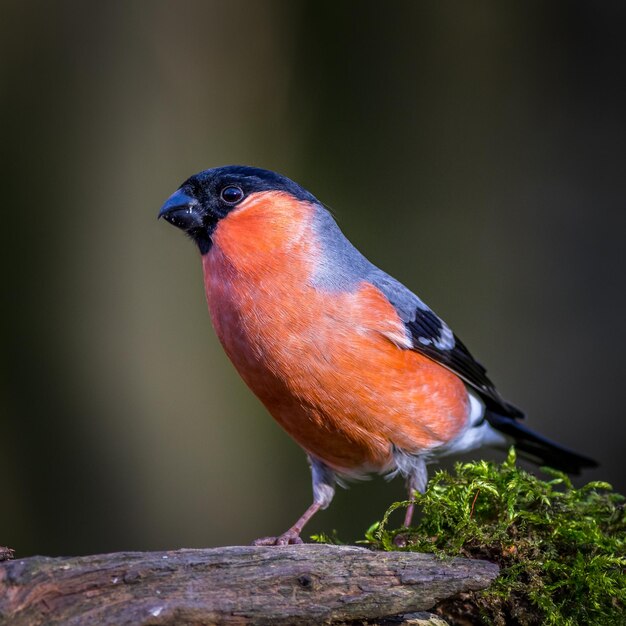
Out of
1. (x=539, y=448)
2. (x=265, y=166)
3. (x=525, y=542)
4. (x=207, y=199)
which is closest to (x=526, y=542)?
(x=525, y=542)

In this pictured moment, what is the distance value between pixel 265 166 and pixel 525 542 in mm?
5826

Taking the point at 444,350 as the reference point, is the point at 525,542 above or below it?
below

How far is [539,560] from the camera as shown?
3.25 meters

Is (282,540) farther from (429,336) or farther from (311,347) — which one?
(429,336)

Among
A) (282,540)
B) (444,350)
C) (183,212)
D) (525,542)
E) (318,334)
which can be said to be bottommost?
(282,540)

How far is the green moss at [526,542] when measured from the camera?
3109mm

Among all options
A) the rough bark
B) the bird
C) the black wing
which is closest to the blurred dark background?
the black wing

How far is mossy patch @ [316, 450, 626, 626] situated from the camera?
3.11 metres

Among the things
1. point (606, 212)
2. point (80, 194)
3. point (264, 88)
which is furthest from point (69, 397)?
point (606, 212)

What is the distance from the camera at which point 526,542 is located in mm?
3314

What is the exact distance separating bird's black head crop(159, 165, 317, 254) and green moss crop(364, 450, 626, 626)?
176cm

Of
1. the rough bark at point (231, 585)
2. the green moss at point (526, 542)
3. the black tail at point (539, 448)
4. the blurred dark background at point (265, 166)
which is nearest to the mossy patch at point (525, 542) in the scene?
the green moss at point (526, 542)

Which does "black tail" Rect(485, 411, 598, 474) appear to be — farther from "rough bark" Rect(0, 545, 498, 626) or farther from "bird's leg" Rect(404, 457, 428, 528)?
"rough bark" Rect(0, 545, 498, 626)

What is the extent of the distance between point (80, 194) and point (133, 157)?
65 cm
